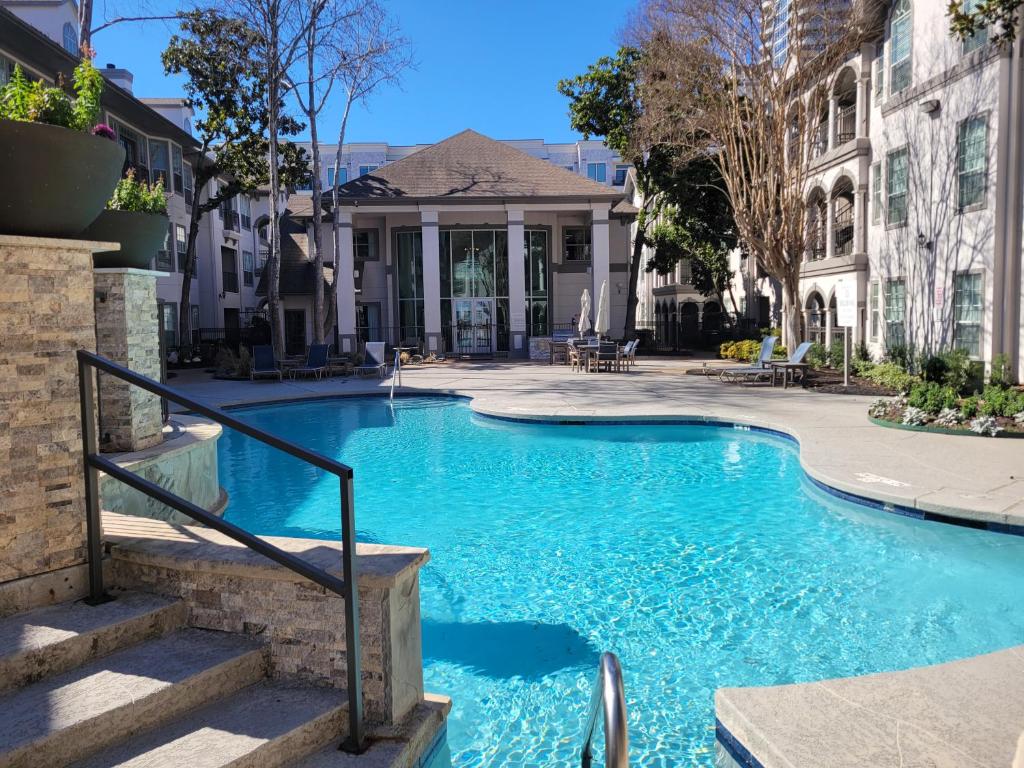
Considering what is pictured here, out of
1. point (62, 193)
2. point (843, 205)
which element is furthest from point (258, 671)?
point (843, 205)

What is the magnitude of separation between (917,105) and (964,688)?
17.9 m

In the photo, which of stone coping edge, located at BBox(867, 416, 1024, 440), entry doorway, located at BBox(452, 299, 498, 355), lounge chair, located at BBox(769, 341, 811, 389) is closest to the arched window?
entry doorway, located at BBox(452, 299, 498, 355)

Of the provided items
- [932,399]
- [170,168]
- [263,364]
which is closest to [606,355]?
[263,364]

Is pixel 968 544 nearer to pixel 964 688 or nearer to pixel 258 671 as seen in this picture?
pixel 964 688

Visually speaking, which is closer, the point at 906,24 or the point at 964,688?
the point at 964,688

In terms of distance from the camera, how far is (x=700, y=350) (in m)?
33.0

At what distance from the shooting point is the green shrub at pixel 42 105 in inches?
137

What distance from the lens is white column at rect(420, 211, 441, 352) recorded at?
90.2 ft

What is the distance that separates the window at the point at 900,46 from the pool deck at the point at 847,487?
8637mm

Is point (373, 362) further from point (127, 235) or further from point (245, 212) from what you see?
point (245, 212)

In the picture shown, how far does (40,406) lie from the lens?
320 cm

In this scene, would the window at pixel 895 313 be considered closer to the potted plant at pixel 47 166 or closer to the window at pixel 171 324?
the potted plant at pixel 47 166

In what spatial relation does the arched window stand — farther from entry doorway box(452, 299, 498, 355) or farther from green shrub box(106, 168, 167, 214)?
green shrub box(106, 168, 167, 214)

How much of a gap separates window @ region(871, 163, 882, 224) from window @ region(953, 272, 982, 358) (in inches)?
176
